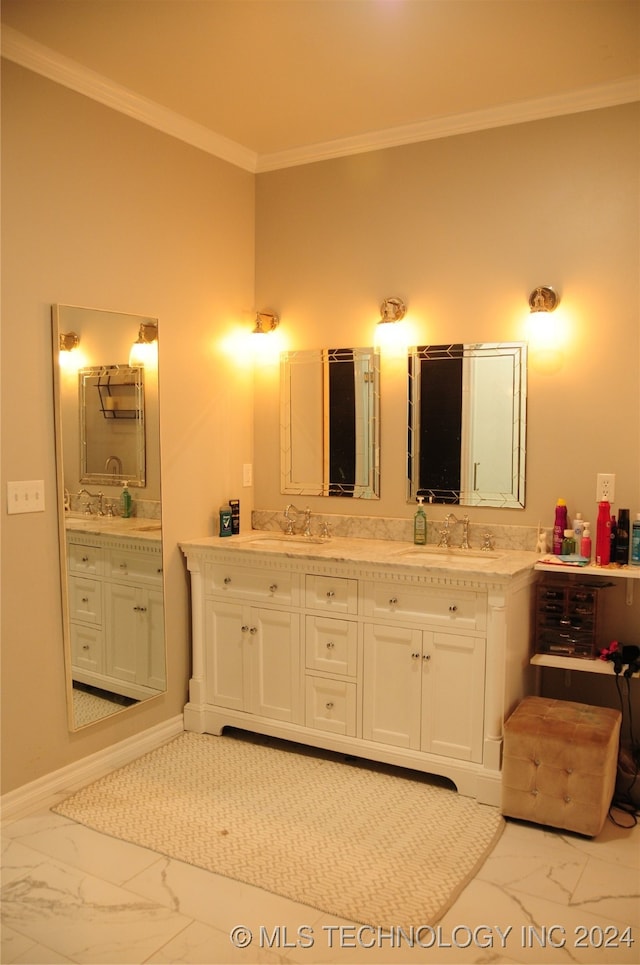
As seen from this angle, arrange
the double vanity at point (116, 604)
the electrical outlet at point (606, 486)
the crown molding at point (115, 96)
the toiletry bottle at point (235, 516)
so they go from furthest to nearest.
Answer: the toiletry bottle at point (235, 516) → the electrical outlet at point (606, 486) → the double vanity at point (116, 604) → the crown molding at point (115, 96)

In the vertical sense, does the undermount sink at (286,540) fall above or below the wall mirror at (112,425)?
below

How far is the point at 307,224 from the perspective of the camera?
3.82m

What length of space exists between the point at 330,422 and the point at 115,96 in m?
1.72

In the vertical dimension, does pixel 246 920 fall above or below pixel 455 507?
below

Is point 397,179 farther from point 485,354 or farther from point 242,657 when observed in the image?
point 242,657

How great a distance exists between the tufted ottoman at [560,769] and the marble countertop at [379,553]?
57 centimetres

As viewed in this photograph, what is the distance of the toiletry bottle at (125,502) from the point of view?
3.21 metres

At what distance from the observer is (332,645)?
10.7ft

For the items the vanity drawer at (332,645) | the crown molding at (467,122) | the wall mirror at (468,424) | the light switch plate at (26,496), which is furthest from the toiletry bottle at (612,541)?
the light switch plate at (26,496)

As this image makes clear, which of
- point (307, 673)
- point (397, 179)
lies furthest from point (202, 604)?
point (397, 179)

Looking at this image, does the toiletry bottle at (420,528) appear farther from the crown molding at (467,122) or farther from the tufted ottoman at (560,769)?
the crown molding at (467,122)

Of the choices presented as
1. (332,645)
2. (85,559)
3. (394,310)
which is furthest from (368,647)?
(394,310)

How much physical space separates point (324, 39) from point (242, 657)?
8.37 ft

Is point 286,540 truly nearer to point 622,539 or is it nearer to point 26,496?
point 26,496
